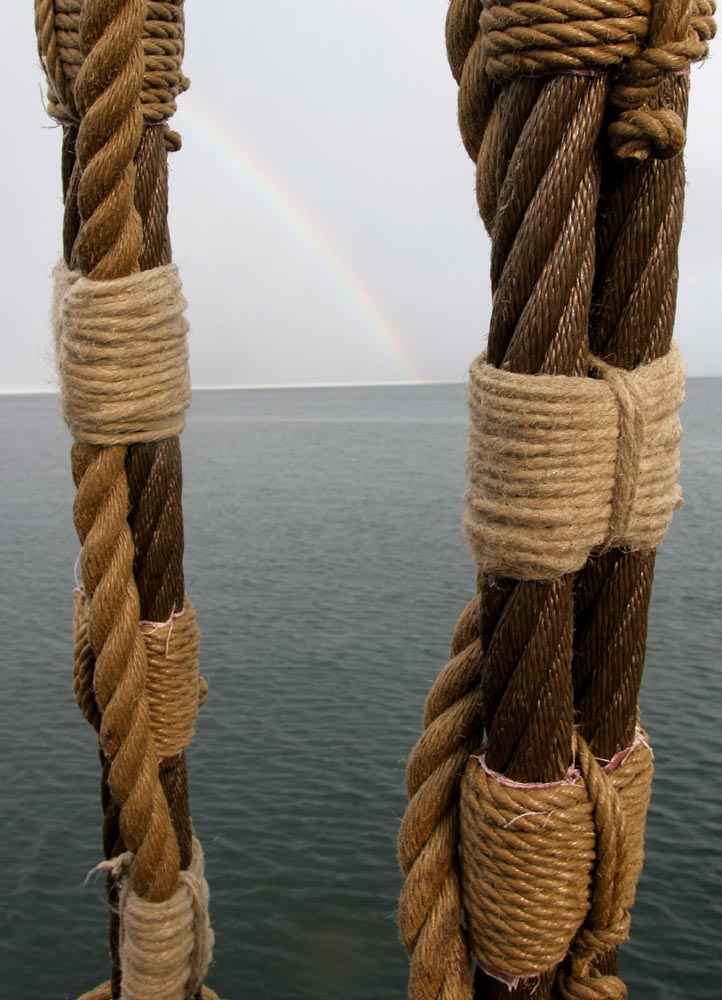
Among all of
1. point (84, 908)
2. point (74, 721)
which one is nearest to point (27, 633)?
point (74, 721)

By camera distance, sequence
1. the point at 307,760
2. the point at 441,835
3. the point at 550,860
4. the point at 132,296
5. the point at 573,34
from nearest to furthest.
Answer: the point at 573,34, the point at 550,860, the point at 441,835, the point at 132,296, the point at 307,760

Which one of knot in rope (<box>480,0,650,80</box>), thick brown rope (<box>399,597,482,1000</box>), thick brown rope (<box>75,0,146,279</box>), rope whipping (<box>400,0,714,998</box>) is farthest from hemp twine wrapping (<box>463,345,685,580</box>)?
thick brown rope (<box>75,0,146,279</box>)

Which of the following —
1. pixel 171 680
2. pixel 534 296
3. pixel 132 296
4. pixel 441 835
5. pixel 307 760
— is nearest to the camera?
pixel 534 296

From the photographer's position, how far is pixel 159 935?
3225 mm

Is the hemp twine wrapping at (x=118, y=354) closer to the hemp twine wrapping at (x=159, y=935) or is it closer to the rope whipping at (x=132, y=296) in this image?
the rope whipping at (x=132, y=296)

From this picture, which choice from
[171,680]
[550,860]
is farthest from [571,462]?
[171,680]

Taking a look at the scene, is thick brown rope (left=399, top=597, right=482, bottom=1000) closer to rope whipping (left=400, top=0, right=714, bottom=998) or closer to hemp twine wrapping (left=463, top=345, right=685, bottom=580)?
rope whipping (left=400, top=0, right=714, bottom=998)

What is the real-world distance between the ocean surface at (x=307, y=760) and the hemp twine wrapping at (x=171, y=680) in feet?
3.31

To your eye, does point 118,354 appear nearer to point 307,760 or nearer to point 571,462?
point 571,462

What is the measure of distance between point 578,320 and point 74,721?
17.9 metres

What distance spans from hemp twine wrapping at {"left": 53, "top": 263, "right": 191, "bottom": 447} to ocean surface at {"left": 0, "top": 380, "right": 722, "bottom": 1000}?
1.96m

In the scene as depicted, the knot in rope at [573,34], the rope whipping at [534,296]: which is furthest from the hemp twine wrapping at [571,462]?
the knot in rope at [573,34]

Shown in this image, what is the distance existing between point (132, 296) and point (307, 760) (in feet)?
47.3

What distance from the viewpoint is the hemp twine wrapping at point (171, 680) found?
311 cm
